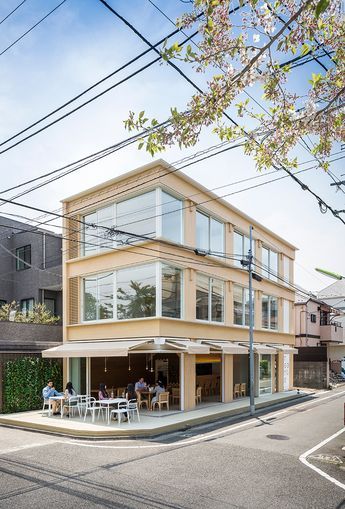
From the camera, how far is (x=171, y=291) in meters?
20.8

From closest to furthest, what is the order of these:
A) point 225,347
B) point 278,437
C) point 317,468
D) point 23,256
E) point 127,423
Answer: point 317,468 < point 278,437 < point 127,423 < point 225,347 < point 23,256

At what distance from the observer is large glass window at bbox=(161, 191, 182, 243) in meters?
20.7

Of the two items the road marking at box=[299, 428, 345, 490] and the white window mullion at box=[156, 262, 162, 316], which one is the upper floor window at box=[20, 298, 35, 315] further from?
the road marking at box=[299, 428, 345, 490]

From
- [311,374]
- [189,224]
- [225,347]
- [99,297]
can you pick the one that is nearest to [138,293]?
[99,297]

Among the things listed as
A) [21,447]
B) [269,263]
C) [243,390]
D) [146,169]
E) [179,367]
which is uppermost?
[146,169]

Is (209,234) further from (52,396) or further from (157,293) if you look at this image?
(52,396)

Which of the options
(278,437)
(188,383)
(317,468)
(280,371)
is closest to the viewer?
(317,468)

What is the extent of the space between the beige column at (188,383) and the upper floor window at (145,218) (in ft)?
18.3

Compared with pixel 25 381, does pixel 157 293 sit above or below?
above

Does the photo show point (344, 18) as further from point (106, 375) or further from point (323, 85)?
point (106, 375)

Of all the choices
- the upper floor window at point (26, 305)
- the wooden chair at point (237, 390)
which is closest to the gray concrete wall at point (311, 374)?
the wooden chair at point (237, 390)

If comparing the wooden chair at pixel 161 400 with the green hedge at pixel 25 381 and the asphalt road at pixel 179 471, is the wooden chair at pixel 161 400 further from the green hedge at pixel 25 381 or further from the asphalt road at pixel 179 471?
the green hedge at pixel 25 381

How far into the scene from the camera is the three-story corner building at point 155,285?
2009cm

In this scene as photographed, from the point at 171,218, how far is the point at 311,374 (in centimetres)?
2077
